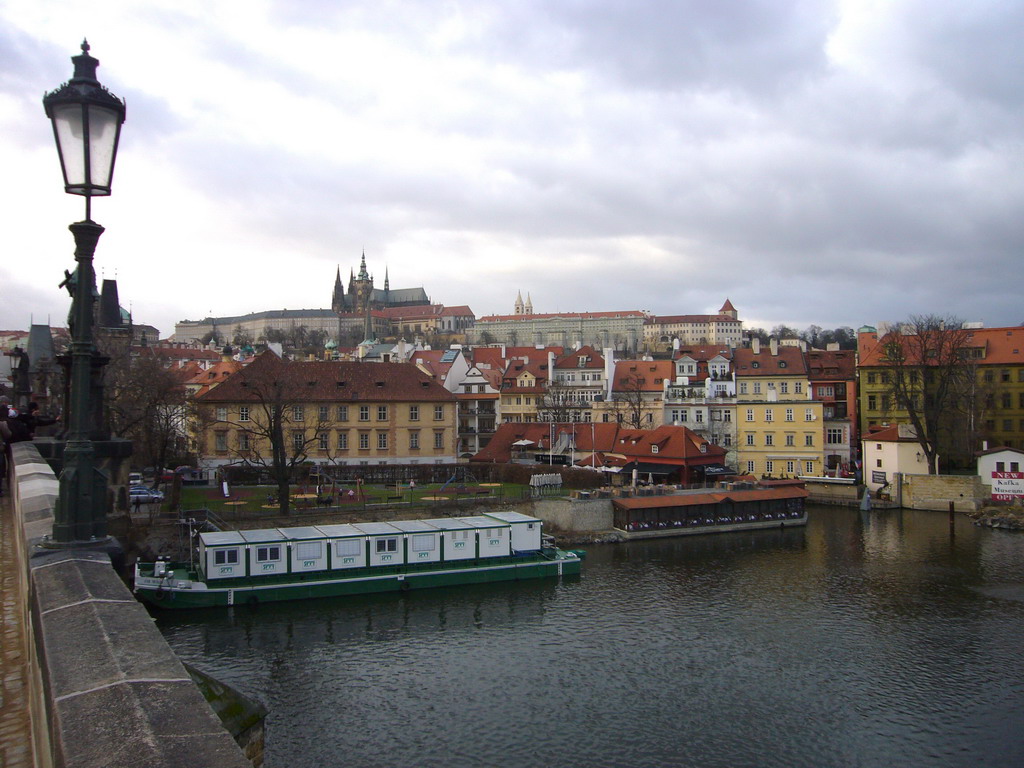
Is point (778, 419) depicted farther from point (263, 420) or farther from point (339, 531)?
point (339, 531)

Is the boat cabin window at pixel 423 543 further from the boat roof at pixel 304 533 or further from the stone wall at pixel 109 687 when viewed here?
the stone wall at pixel 109 687

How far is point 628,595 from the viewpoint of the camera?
101 ft

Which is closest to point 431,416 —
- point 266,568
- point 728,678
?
point 266,568

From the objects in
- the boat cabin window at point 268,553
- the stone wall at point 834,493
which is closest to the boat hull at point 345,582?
the boat cabin window at point 268,553

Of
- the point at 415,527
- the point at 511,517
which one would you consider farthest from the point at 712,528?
the point at 415,527

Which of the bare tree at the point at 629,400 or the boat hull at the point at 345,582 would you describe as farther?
the bare tree at the point at 629,400

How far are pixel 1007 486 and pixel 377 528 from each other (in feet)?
126

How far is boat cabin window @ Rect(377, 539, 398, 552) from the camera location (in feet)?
105

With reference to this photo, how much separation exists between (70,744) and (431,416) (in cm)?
4759

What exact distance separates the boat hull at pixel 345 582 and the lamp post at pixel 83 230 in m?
24.0

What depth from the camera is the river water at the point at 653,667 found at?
59.9 feet

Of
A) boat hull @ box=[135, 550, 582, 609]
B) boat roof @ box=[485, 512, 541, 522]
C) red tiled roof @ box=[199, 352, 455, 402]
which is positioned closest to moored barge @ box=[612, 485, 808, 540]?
boat hull @ box=[135, 550, 582, 609]

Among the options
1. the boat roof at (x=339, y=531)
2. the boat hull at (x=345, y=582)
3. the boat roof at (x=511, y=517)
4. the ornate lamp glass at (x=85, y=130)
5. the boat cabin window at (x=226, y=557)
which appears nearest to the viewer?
the ornate lamp glass at (x=85, y=130)

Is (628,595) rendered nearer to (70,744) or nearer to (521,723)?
(521,723)
